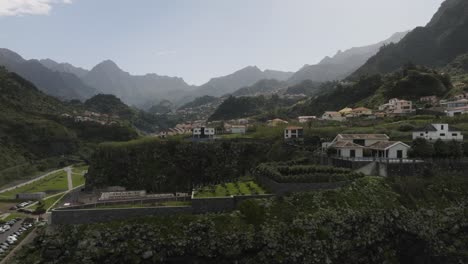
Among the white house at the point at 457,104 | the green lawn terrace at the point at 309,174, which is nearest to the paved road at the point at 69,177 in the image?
the green lawn terrace at the point at 309,174

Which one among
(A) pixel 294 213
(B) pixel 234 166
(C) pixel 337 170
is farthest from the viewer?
(B) pixel 234 166

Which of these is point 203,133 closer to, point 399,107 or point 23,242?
point 23,242

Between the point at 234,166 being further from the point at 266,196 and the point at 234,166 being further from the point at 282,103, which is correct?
the point at 282,103

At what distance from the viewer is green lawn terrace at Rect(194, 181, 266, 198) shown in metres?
26.1

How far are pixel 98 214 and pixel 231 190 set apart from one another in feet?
33.1

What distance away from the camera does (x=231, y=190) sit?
27.6 m

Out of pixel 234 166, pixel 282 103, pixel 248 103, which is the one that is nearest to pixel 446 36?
pixel 282 103

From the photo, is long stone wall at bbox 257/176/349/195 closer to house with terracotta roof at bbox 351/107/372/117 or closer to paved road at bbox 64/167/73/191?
house with terracotta roof at bbox 351/107/372/117

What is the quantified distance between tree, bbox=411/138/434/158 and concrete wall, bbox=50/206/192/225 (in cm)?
2274

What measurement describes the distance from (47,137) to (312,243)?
80026 millimetres

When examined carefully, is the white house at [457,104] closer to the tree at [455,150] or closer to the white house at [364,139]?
the white house at [364,139]

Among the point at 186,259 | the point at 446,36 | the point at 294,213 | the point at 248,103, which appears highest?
the point at 446,36

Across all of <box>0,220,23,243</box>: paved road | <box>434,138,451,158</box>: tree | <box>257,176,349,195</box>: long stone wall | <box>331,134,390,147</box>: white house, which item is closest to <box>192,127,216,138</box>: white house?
<box>331,134,390,147</box>: white house

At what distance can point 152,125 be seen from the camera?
14900 cm
